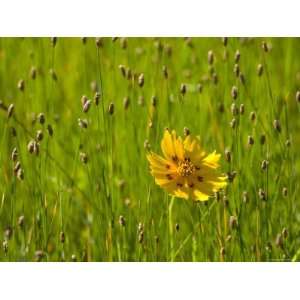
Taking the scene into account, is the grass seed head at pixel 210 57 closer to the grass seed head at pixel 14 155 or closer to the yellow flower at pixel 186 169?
the yellow flower at pixel 186 169

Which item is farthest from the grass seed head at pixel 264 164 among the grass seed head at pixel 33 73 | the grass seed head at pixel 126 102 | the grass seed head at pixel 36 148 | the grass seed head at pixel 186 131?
the grass seed head at pixel 33 73

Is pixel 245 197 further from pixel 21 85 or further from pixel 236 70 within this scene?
pixel 21 85

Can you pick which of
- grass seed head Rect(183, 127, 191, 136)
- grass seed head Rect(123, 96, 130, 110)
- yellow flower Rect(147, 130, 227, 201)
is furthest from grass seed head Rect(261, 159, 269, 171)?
grass seed head Rect(123, 96, 130, 110)

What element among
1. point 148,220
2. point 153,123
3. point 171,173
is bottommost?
point 148,220

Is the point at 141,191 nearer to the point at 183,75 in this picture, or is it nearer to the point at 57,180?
the point at 57,180

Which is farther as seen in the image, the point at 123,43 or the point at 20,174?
the point at 123,43

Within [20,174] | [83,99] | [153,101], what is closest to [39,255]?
[20,174]
